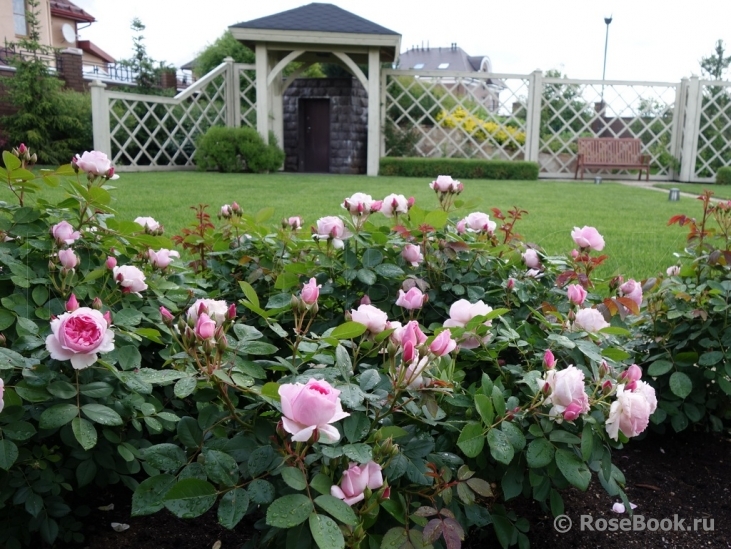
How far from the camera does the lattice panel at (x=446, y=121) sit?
39.7 feet

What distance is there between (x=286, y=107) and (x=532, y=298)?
12722mm

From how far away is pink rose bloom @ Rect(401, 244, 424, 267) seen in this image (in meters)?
1.54

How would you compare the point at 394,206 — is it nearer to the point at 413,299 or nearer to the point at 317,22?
the point at 413,299

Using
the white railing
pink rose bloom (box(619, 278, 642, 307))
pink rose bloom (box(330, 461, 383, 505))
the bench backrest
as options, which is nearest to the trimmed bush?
the bench backrest

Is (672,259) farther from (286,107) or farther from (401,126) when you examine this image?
(286,107)

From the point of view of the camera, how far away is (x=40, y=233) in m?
1.39

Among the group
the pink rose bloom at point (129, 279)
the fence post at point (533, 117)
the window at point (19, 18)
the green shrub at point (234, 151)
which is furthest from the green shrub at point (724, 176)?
the window at point (19, 18)

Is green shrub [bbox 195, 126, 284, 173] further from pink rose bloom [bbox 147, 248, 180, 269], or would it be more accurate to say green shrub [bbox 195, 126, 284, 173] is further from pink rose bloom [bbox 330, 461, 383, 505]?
pink rose bloom [bbox 330, 461, 383, 505]

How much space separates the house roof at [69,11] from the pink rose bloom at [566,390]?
98.7 feet

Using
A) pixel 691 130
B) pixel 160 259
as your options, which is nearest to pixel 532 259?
pixel 160 259

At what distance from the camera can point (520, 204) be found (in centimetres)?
648

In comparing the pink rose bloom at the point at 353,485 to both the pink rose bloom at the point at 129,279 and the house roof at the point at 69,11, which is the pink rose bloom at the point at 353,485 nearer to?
the pink rose bloom at the point at 129,279

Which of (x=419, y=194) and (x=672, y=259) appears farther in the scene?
(x=419, y=194)

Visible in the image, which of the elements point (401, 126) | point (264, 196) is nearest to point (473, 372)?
point (264, 196)
